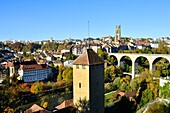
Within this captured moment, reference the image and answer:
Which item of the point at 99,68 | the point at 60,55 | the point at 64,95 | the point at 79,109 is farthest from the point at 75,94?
the point at 60,55

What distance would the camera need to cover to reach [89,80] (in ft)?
37.3

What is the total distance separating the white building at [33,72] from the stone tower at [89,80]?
68.9 feet

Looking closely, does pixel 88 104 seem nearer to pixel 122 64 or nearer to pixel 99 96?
pixel 99 96

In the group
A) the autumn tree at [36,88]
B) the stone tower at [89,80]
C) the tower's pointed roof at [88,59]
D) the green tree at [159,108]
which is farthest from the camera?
the autumn tree at [36,88]

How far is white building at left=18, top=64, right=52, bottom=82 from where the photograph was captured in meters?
32.1

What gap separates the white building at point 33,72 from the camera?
3207cm

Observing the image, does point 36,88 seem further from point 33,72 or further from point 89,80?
point 89,80

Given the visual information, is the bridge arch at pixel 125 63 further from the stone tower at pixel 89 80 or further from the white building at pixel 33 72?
the stone tower at pixel 89 80

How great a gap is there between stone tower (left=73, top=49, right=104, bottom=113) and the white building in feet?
68.9

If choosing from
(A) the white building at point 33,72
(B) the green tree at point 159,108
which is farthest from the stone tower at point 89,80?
(A) the white building at point 33,72

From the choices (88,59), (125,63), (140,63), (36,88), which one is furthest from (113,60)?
(88,59)

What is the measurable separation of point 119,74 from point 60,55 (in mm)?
20564

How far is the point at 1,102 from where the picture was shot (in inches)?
496

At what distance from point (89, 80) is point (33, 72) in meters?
22.6
